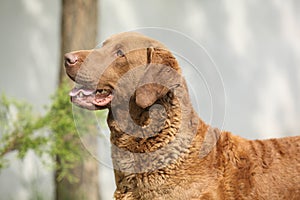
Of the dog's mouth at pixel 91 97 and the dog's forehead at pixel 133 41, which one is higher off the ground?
the dog's forehead at pixel 133 41

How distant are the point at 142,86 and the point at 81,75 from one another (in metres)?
0.43

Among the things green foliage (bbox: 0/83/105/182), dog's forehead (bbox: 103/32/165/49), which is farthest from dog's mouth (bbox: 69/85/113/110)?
green foliage (bbox: 0/83/105/182)

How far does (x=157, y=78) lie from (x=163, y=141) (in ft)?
1.30

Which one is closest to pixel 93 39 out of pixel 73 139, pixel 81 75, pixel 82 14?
pixel 82 14

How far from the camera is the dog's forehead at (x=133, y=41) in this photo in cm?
416

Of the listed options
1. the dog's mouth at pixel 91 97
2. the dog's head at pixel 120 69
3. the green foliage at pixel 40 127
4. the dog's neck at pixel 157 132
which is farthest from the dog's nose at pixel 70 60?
the green foliage at pixel 40 127

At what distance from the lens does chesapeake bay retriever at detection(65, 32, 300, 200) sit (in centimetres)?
398

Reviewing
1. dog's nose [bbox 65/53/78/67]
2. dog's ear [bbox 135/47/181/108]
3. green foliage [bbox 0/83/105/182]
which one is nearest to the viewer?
dog's ear [bbox 135/47/181/108]

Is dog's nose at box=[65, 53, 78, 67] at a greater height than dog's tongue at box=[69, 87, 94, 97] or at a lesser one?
greater

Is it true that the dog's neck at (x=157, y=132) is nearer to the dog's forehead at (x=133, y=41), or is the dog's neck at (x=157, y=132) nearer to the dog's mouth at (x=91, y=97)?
the dog's mouth at (x=91, y=97)

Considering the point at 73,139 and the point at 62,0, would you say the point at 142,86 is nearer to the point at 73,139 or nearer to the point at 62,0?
the point at 73,139

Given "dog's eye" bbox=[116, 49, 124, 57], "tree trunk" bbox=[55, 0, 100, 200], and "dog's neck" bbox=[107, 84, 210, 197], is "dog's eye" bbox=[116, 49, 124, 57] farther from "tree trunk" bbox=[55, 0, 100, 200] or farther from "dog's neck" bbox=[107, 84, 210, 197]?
"tree trunk" bbox=[55, 0, 100, 200]

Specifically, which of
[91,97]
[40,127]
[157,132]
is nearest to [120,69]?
[91,97]

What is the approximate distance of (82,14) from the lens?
9469mm
